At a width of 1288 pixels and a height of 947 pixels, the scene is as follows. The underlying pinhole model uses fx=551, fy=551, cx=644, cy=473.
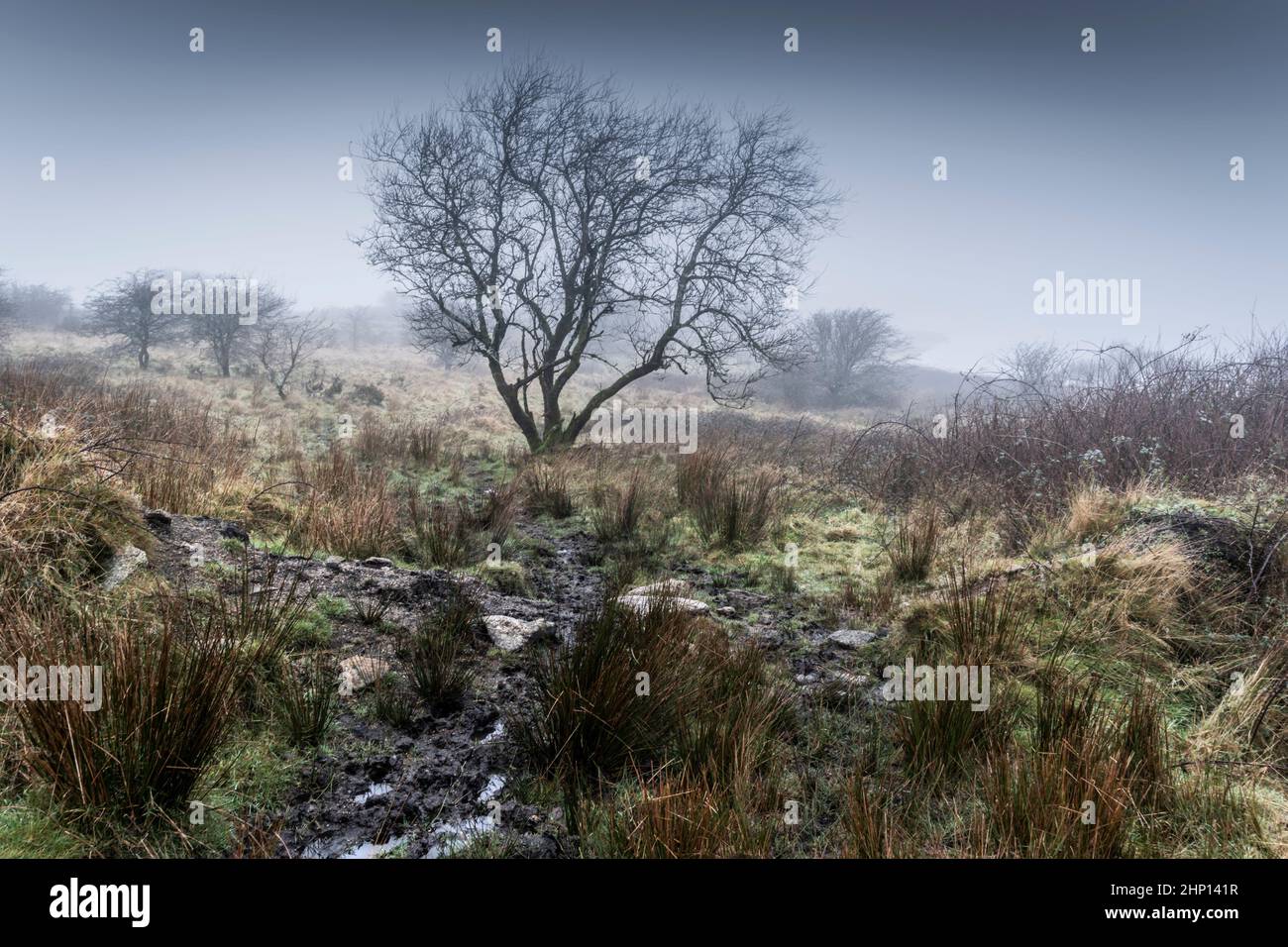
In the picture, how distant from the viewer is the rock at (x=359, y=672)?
8.69 ft

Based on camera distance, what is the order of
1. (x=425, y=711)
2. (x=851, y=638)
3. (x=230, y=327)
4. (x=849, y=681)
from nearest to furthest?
(x=425, y=711) < (x=849, y=681) < (x=851, y=638) < (x=230, y=327)

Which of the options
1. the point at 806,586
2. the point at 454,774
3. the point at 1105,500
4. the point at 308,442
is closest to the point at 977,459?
the point at 1105,500

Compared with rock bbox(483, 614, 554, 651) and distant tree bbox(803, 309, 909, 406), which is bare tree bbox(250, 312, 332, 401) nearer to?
rock bbox(483, 614, 554, 651)

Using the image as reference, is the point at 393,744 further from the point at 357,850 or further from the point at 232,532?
the point at 232,532

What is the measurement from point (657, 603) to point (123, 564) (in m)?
3.03

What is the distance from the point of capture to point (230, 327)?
24375 millimetres

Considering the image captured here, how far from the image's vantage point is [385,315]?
285 ft

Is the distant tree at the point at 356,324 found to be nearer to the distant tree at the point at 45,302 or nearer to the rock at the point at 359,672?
the distant tree at the point at 45,302

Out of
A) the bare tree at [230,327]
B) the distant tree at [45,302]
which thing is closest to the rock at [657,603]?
the bare tree at [230,327]

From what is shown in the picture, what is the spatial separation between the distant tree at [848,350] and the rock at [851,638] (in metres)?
33.5

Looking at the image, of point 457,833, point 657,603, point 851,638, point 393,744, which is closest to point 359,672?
point 393,744

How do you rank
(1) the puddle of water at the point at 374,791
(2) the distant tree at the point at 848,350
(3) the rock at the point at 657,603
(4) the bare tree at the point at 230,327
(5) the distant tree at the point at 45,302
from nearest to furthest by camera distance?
(1) the puddle of water at the point at 374,791 < (3) the rock at the point at 657,603 < (4) the bare tree at the point at 230,327 < (2) the distant tree at the point at 848,350 < (5) the distant tree at the point at 45,302

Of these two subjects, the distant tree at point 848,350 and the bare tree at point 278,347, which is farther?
the distant tree at point 848,350
